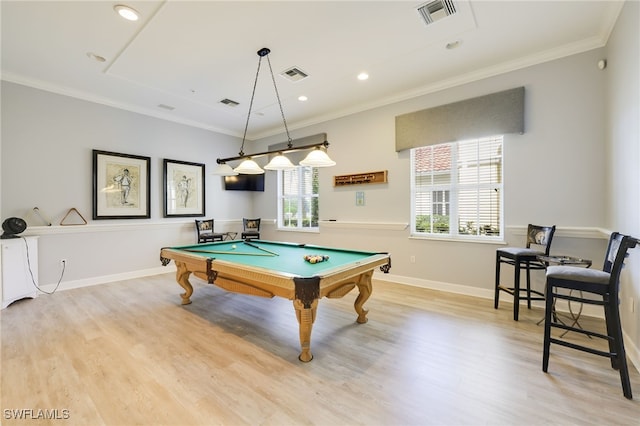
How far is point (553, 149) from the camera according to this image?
10.7 ft

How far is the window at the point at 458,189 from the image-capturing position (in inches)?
148

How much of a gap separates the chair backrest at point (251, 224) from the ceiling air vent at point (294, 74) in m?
3.37

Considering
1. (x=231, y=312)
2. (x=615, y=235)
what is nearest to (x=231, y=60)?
(x=231, y=312)

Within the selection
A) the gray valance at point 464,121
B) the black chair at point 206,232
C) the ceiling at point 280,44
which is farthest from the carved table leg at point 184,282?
the gray valance at point 464,121

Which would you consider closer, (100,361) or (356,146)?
(100,361)

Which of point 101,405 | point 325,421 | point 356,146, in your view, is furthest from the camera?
point 356,146

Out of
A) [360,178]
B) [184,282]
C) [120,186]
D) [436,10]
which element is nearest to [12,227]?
[120,186]

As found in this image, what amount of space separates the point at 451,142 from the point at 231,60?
10.5 ft

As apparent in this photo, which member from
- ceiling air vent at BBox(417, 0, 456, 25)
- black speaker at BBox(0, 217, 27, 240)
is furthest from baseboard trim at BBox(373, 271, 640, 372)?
black speaker at BBox(0, 217, 27, 240)

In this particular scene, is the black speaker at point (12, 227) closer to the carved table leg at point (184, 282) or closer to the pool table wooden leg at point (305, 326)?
the carved table leg at point (184, 282)

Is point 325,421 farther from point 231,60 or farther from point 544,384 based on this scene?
point 231,60

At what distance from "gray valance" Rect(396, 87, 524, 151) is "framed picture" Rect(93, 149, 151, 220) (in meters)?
4.59

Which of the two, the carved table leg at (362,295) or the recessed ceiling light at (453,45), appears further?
the recessed ceiling light at (453,45)

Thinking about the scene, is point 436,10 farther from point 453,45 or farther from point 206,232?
point 206,232
